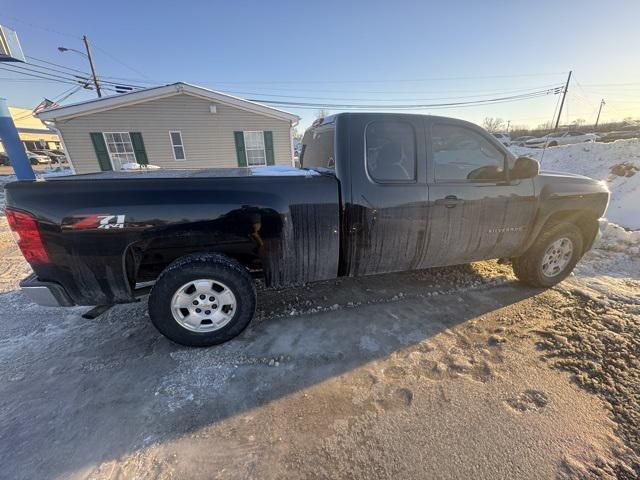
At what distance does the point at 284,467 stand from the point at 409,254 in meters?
2.11

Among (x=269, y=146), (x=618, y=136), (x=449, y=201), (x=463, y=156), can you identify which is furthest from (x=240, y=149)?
(x=618, y=136)

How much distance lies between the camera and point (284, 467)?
67.9 inches

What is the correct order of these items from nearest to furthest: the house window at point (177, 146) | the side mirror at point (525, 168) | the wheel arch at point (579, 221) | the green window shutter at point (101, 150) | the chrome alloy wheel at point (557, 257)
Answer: the side mirror at point (525, 168) → the wheel arch at point (579, 221) → the chrome alloy wheel at point (557, 257) → the green window shutter at point (101, 150) → the house window at point (177, 146)

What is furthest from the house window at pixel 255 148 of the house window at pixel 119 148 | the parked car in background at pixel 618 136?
the parked car in background at pixel 618 136

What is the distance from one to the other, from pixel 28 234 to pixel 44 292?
49 centimetres

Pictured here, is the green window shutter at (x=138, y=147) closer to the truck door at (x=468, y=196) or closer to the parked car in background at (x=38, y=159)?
the truck door at (x=468, y=196)

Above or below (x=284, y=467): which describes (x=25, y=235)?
above

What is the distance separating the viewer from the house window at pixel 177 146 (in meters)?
12.1

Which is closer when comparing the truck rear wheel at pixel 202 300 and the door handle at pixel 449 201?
the truck rear wheel at pixel 202 300

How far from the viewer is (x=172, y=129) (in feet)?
39.1

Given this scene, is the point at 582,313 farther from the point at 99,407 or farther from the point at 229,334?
the point at 99,407

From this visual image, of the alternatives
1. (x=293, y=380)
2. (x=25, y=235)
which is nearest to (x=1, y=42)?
(x=25, y=235)

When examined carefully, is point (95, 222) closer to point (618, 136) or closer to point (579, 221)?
point (579, 221)

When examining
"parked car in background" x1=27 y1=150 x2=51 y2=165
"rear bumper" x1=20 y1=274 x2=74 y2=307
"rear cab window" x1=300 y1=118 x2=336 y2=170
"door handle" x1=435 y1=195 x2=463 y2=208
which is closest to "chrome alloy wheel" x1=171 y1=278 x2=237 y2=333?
"rear bumper" x1=20 y1=274 x2=74 y2=307
